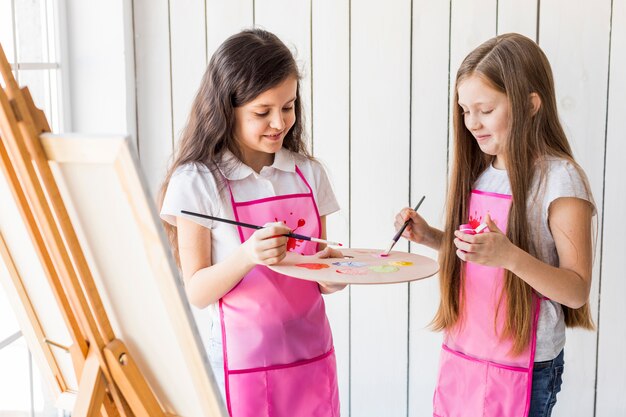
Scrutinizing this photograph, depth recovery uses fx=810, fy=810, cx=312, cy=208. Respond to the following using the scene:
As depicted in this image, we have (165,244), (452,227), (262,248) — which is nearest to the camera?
(165,244)

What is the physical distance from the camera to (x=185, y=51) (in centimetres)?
241

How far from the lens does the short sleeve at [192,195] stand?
165 cm

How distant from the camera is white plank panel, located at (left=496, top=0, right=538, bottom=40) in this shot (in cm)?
218

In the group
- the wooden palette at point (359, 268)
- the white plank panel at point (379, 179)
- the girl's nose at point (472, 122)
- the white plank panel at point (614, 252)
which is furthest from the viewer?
the white plank panel at point (379, 179)

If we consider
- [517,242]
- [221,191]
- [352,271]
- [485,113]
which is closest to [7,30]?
[221,191]

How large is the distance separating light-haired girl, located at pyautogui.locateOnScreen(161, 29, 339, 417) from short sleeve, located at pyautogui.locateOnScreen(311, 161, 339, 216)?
101 mm

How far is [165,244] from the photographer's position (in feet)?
3.49

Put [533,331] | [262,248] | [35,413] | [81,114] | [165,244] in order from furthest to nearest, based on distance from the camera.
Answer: [81,114], [35,413], [533,331], [262,248], [165,244]

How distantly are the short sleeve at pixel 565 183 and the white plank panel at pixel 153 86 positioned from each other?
48.2 inches

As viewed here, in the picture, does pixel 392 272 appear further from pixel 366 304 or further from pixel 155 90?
pixel 155 90

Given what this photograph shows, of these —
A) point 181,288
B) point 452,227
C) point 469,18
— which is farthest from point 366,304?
point 181,288

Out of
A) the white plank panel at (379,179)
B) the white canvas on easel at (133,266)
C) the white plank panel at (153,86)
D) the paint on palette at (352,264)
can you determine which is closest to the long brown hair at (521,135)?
the paint on palette at (352,264)

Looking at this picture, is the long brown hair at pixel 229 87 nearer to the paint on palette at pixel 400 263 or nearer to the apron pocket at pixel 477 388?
the paint on palette at pixel 400 263

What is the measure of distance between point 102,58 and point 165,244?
143cm
